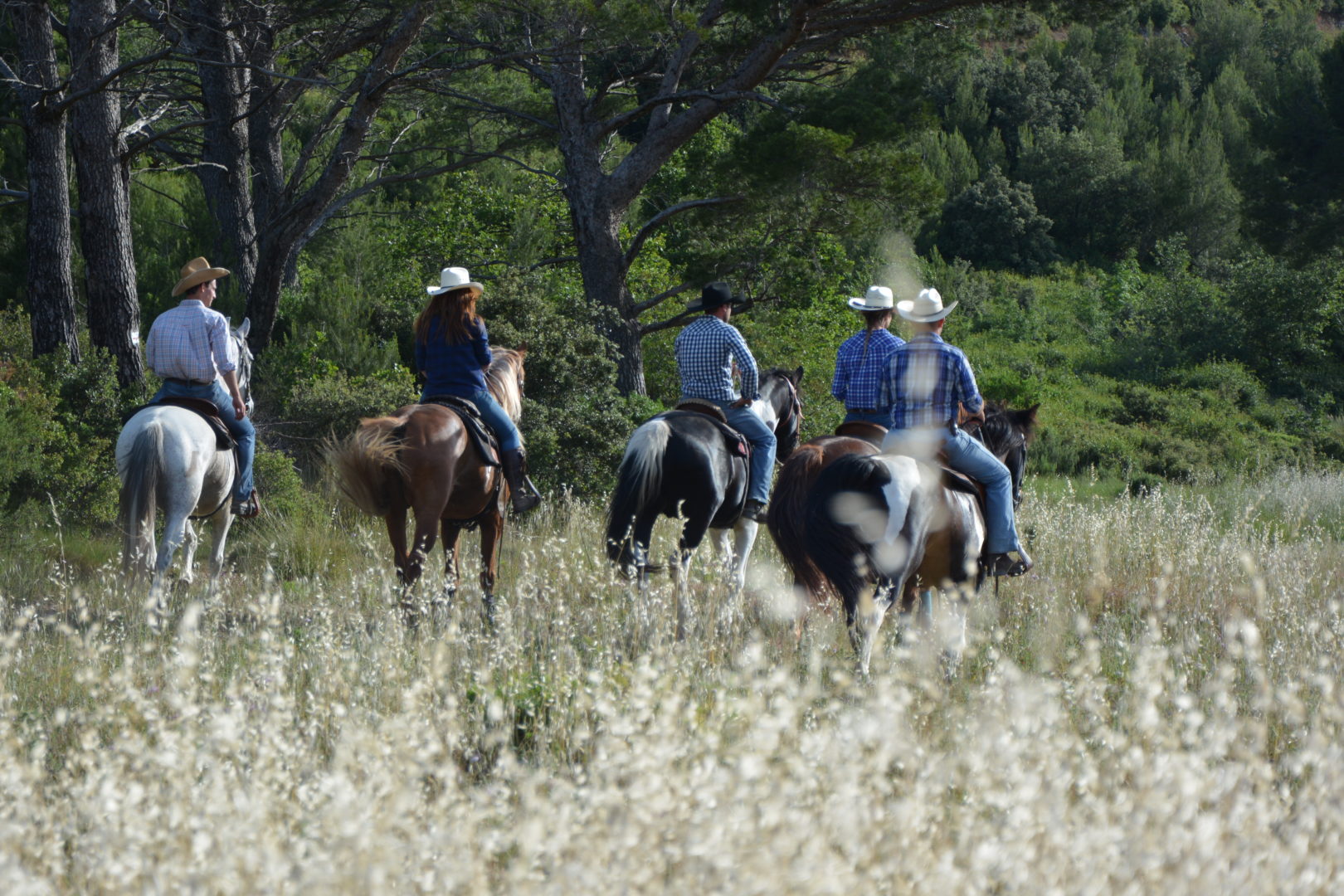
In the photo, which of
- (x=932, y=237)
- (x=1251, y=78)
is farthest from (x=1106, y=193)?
(x=1251, y=78)

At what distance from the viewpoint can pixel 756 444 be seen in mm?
8352

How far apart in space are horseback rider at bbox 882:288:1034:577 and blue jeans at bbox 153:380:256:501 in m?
4.32

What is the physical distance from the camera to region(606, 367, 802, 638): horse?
7164 millimetres

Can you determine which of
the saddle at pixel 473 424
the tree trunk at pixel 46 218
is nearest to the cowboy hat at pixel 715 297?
the saddle at pixel 473 424

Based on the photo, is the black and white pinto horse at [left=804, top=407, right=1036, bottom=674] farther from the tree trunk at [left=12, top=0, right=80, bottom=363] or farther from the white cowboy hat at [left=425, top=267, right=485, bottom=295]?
the tree trunk at [left=12, top=0, right=80, bottom=363]

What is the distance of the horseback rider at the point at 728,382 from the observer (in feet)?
26.9

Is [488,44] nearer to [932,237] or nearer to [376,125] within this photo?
[376,125]

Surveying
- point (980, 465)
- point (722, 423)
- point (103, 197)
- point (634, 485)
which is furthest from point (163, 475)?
point (103, 197)

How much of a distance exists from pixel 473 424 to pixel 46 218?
6442mm

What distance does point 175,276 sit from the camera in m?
15.6

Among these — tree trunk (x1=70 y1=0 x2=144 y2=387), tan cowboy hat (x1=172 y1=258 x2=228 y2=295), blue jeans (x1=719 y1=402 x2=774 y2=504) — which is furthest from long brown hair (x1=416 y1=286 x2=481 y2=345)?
tree trunk (x1=70 y1=0 x2=144 y2=387)

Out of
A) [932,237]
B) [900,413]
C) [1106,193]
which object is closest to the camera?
[900,413]

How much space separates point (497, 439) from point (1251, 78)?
69603 millimetres

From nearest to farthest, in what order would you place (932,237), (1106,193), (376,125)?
(376,125), (932,237), (1106,193)
